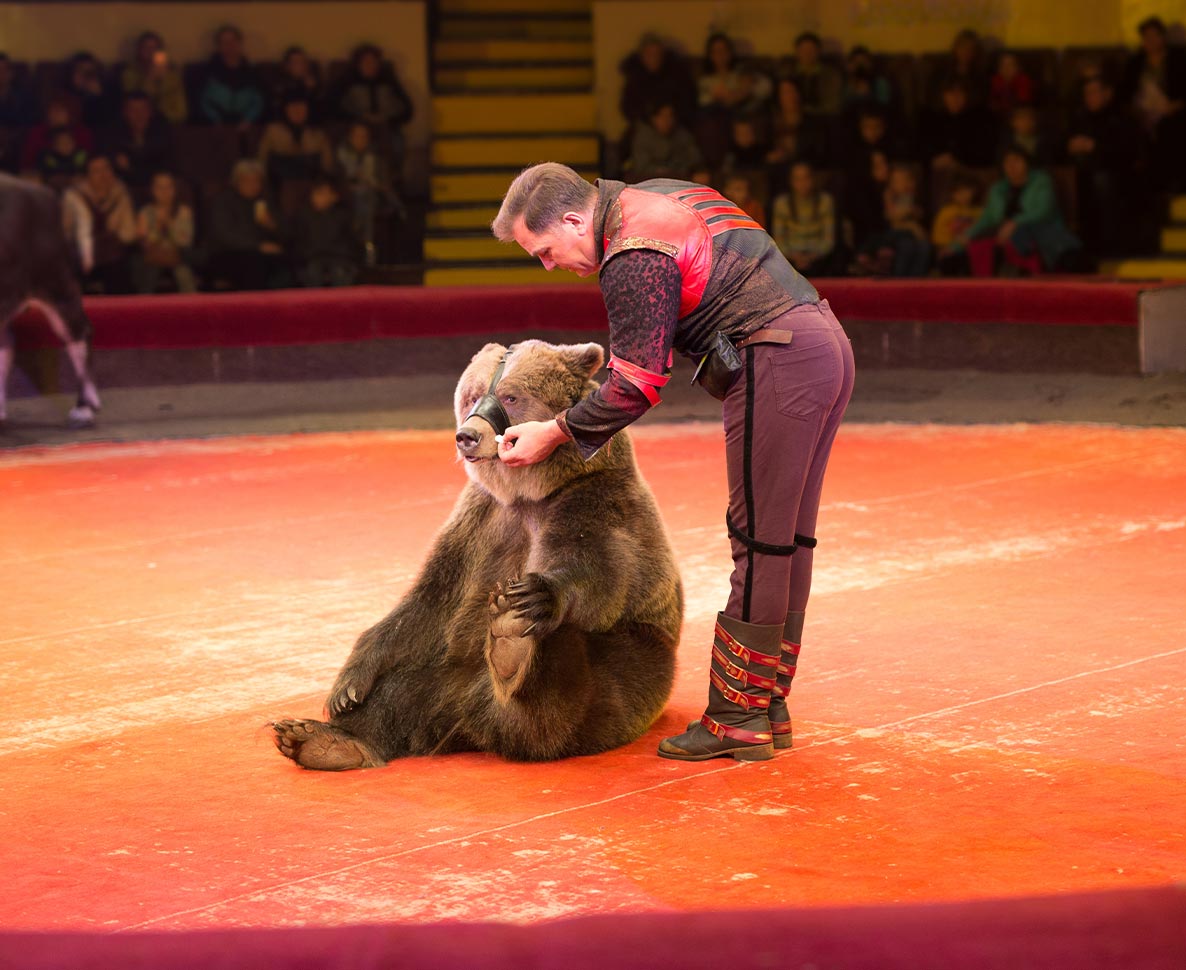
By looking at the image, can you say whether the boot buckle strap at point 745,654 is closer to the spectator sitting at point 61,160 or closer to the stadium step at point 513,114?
the spectator sitting at point 61,160

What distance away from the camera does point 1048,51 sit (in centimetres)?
1377

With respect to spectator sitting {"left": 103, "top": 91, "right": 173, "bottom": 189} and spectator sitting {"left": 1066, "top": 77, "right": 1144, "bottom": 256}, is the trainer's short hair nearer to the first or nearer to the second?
spectator sitting {"left": 1066, "top": 77, "right": 1144, "bottom": 256}

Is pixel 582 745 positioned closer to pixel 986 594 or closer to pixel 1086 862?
pixel 1086 862

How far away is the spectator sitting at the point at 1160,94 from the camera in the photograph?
41.7 feet

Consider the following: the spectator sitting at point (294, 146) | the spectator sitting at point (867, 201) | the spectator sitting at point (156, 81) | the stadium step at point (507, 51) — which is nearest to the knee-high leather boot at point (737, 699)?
the spectator sitting at point (867, 201)

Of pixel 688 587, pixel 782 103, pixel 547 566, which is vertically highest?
pixel 782 103

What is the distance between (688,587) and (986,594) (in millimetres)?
1058

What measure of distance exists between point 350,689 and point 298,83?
10402 mm

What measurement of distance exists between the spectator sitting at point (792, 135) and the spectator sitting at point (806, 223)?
1.32 ft

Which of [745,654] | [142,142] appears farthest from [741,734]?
[142,142]

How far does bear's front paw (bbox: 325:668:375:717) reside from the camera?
4.02 metres

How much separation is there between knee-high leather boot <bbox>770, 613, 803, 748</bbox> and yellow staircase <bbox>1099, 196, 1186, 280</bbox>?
858 centimetres

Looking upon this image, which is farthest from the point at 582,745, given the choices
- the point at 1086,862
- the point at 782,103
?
the point at 782,103

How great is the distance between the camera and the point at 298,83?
1354cm
